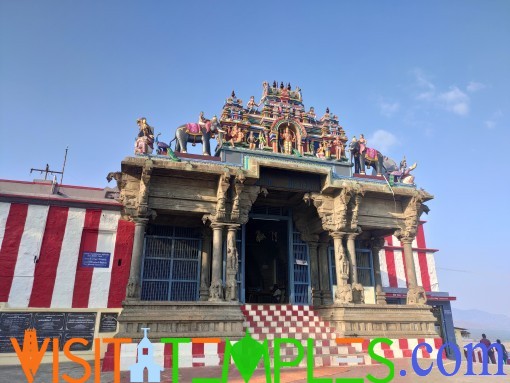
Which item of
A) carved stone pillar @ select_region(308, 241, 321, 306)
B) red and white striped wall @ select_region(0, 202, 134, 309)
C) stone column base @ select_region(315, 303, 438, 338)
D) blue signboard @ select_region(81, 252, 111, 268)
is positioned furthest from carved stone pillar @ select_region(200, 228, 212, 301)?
stone column base @ select_region(315, 303, 438, 338)

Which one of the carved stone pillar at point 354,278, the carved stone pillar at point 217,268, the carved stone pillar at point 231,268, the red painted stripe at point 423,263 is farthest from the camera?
the red painted stripe at point 423,263

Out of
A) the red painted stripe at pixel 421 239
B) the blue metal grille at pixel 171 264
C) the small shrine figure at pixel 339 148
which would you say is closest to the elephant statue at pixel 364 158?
the small shrine figure at pixel 339 148

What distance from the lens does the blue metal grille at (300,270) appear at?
1280 centimetres

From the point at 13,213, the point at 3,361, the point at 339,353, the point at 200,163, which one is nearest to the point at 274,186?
the point at 200,163

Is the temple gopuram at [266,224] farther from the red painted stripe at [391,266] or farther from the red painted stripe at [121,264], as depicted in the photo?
the red painted stripe at [391,266]

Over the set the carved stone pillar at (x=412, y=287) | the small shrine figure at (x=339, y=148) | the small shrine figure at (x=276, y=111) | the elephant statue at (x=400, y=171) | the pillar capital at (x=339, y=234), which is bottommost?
the carved stone pillar at (x=412, y=287)

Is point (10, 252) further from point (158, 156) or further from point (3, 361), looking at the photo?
point (158, 156)

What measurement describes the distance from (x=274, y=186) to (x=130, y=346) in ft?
20.2

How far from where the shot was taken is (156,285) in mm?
11828

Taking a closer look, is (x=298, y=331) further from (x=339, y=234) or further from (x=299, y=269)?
(x=339, y=234)

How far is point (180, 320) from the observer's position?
905 centimetres

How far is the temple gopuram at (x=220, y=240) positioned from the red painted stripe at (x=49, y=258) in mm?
31

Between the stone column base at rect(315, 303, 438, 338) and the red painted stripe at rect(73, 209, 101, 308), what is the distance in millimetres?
7493

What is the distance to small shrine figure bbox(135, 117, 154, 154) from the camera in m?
10.5
